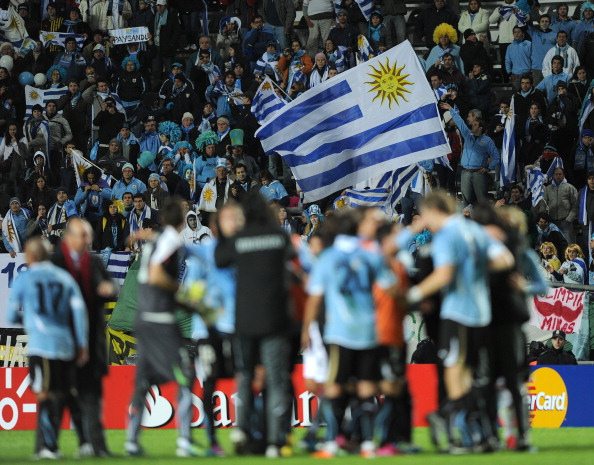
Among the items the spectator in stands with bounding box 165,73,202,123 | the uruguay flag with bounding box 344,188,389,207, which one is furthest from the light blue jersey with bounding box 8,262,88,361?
the spectator in stands with bounding box 165,73,202,123

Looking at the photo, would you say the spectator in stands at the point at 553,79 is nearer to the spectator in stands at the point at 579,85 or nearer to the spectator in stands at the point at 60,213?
the spectator in stands at the point at 579,85

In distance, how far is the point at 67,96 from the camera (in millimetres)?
31125

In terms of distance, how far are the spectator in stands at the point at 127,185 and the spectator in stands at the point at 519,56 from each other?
7185 millimetres

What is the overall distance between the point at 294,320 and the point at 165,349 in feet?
4.05

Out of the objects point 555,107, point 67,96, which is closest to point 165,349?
point 555,107

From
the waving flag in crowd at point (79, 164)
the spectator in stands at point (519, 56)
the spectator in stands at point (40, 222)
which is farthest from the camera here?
the waving flag in crowd at point (79, 164)

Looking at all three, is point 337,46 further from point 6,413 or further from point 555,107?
point 6,413

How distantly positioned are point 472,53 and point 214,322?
607 inches

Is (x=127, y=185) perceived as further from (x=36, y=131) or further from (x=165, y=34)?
(x=165, y=34)

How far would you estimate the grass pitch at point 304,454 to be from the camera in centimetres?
1209

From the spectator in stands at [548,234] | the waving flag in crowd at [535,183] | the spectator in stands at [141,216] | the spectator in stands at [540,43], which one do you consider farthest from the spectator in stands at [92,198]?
the spectator in stands at [540,43]

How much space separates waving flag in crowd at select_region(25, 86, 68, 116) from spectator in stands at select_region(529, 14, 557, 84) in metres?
9.91

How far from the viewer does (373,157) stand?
23234 millimetres

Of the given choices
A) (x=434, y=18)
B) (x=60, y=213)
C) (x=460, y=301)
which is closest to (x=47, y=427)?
(x=460, y=301)
